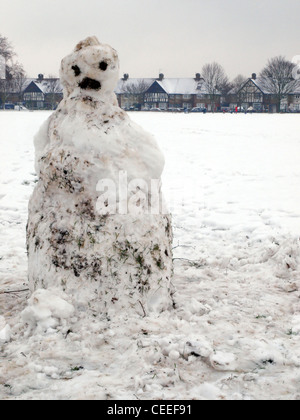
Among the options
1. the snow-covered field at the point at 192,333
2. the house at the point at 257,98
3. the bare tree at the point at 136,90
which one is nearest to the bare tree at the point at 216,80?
the house at the point at 257,98

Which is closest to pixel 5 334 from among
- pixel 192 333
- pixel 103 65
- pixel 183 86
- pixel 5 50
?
pixel 192 333

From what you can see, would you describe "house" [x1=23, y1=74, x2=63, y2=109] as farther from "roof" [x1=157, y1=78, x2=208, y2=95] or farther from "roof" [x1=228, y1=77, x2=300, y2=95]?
"roof" [x1=228, y1=77, x2=300, y2=95]

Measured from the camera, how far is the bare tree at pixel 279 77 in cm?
7169

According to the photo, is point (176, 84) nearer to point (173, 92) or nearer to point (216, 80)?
point (173, 92)

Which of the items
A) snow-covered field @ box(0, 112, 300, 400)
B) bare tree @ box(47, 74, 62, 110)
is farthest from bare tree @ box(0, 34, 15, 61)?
snow-covered field @ box(0, 112, 300, 400)

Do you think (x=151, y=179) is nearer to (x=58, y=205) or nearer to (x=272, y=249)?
(x=58, y=205)

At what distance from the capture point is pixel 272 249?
5.23 metres

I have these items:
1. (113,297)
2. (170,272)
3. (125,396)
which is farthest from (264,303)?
(125,396)

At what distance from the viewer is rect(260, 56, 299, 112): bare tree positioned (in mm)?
71688

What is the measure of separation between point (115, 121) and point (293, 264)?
2.50 m

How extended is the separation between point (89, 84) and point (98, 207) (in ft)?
3.58

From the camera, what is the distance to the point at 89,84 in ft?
12.4

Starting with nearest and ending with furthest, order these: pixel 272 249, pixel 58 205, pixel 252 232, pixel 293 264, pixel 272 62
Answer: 1. pixel 58 205
2. pixel 293 264
3. pixel 272 249
4. pixel 252 232
5. pixel 272 62

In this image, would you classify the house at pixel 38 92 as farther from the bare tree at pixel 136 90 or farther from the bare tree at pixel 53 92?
the bare tree at pixel 136 90
